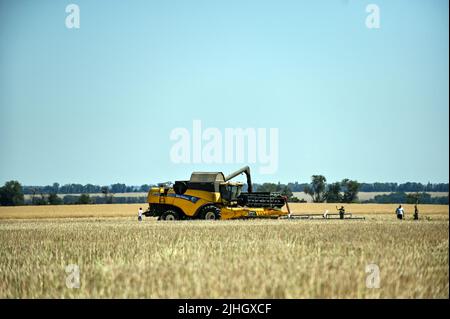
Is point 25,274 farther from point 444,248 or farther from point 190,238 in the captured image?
point 444,248

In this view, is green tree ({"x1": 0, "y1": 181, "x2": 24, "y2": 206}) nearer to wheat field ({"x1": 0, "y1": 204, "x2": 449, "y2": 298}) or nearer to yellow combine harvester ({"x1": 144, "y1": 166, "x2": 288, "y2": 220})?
yellow combine harvester ({"x1": 144, "y1": 166, "x2": 288, "y2": 220})

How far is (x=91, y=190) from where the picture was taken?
183 meters

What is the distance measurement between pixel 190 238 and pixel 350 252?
23.7ft

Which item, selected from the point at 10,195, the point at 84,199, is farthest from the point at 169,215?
the point at 10,195

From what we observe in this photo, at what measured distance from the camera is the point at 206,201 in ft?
113

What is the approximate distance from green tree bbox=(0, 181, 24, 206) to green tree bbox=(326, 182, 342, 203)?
52.9 m

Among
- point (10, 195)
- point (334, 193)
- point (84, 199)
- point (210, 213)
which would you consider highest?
point (210, 213)

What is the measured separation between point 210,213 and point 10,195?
77.8m

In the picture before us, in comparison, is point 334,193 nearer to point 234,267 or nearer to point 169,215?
point 169,215

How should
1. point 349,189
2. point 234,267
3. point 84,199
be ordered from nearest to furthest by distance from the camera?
1. point 234,267
2. point 84,199
3. point 349,189

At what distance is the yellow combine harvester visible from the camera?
1350 inches

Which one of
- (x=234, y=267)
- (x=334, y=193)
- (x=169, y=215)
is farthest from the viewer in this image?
(x=334, y=193)

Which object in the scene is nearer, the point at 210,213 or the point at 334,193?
the point at 210,213
